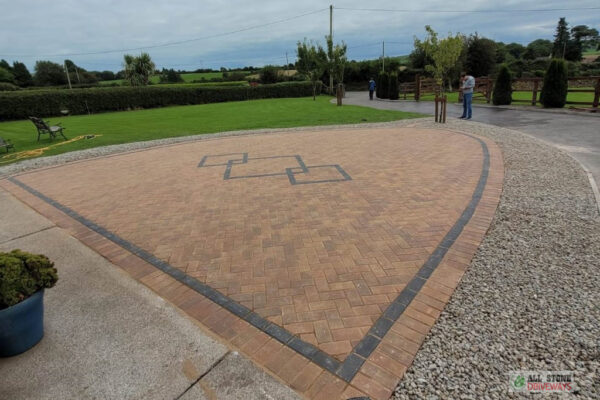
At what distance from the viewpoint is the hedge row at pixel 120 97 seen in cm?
2364

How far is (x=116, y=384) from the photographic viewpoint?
2.13 m

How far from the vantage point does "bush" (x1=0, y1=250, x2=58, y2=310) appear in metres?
2.21

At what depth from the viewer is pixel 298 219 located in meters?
4.54

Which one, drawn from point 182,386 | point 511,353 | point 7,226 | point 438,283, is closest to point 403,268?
point 438,283

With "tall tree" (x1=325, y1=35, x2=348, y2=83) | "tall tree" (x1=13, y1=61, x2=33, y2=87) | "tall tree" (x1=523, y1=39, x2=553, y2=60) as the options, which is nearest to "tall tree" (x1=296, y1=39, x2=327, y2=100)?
"tall tree" (x1=325, y1=35, x2=348, y2=83)

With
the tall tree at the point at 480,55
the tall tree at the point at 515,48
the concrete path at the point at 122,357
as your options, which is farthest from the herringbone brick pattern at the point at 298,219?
the tall tree at the point at 515,48

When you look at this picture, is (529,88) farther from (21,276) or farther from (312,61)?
(21,276)

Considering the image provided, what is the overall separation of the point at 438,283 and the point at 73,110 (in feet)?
101

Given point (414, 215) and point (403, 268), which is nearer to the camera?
point (403, 268)

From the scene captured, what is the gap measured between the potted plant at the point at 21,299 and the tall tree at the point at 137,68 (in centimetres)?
4318

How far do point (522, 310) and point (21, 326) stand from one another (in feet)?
12.3

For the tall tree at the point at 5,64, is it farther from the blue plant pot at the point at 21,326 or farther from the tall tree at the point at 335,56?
the blue plant pot at the point at 21,326

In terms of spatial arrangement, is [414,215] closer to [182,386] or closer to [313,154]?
[182,386]

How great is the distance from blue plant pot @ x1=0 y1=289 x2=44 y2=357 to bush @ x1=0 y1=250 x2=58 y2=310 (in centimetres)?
5
